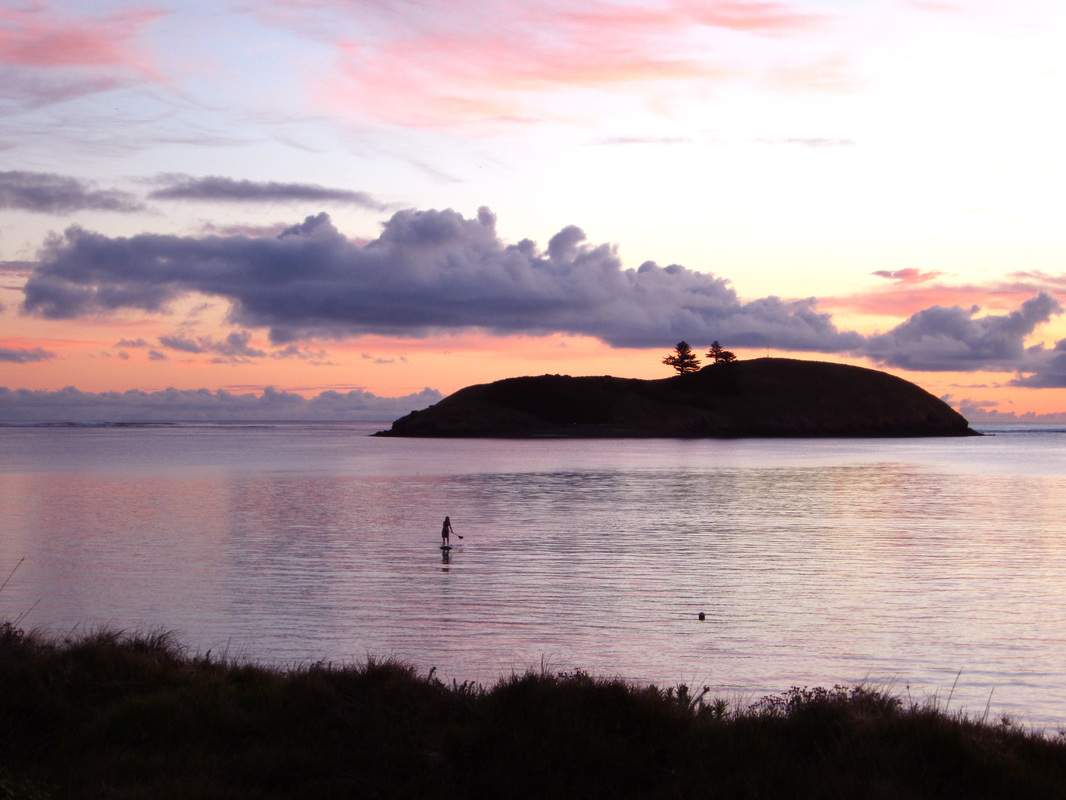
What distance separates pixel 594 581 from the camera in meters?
23.2

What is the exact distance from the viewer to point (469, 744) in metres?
8.26

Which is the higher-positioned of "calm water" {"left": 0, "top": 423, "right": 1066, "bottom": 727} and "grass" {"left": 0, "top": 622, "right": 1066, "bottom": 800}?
"grass" {"left": 0, "top": 622, "right": 1066, "bottom": 800}

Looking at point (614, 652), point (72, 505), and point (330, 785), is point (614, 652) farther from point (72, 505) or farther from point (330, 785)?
point (72, 505)

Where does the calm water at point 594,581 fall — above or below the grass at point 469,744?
below

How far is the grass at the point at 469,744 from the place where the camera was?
7.59m

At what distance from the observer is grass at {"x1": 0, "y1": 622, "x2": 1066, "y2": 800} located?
7.59m

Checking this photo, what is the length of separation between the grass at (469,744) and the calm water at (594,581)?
460 centimetres

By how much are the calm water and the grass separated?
4.60 meters

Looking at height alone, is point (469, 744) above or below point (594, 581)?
above

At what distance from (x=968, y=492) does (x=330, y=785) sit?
54809mm

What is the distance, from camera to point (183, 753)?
820cm

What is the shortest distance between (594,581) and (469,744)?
15.2 m

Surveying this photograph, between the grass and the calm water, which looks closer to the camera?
the grass

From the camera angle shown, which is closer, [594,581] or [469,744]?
[469,744]
